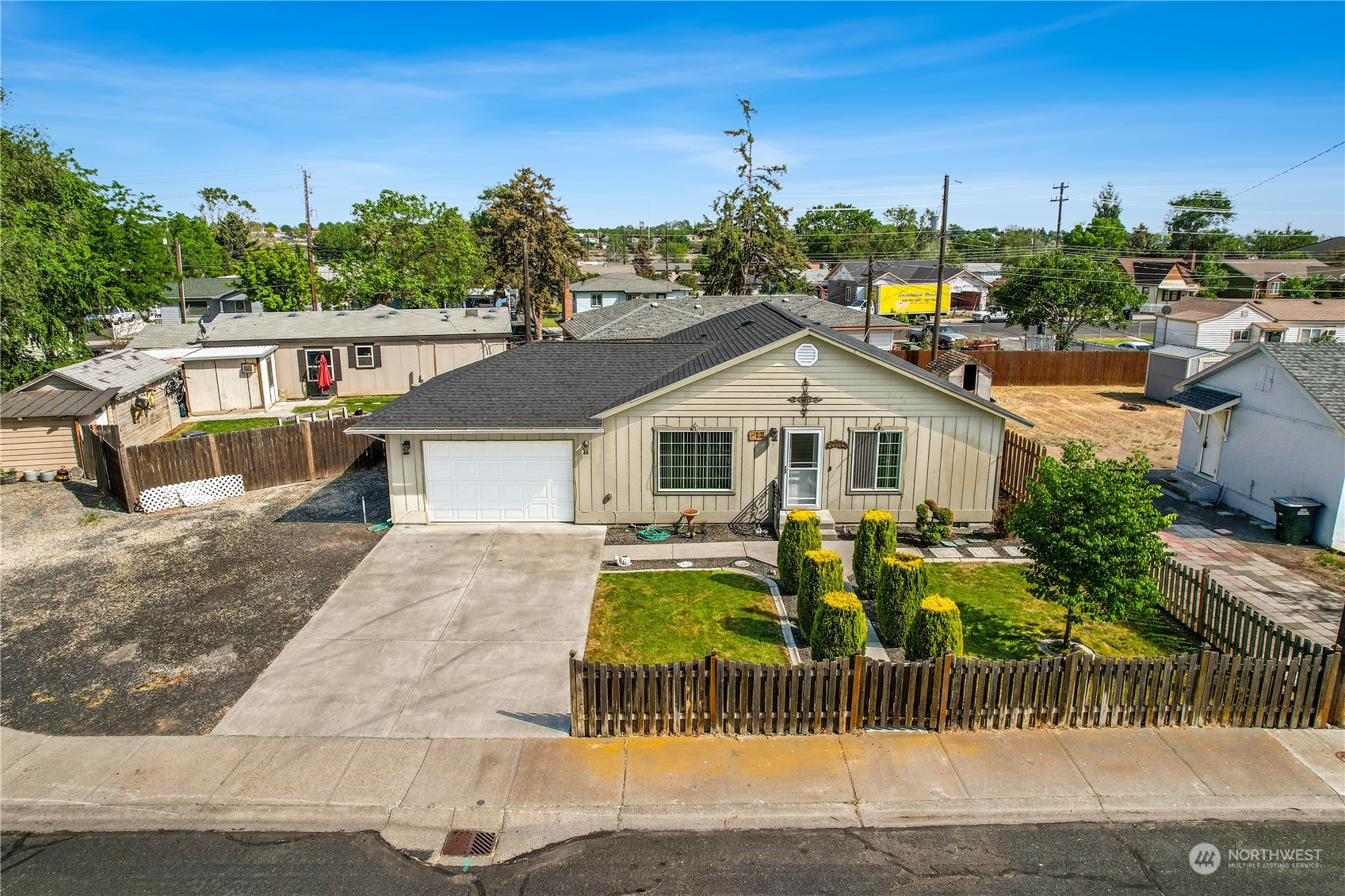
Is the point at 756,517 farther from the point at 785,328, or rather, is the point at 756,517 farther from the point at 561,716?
the point at 561,716

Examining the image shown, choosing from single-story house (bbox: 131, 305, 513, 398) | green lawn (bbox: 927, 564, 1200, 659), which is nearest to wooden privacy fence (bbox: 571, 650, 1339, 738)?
green lawn (bbox: 927, 564, 1200, 659)

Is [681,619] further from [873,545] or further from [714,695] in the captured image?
[873,545]

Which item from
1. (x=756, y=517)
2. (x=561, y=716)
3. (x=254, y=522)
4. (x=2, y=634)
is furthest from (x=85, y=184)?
→ (x=561, y=716)

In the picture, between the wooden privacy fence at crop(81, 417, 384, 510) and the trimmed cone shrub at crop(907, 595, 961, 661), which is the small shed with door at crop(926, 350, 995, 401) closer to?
the trimmed cone shrub at crop(907, 595, 961, 661)

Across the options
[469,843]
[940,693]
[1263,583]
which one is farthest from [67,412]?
[1263,583]

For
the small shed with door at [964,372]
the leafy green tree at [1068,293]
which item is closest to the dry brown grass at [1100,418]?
the small shed with door at [964,372]

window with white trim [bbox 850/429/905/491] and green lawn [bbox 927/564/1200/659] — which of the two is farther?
window with white trim [bbox 850/429/905/491]

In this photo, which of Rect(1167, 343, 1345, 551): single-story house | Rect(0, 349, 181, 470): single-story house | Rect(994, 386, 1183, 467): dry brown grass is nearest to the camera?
Rect(1167, 343, 1345, 551): single-story house
